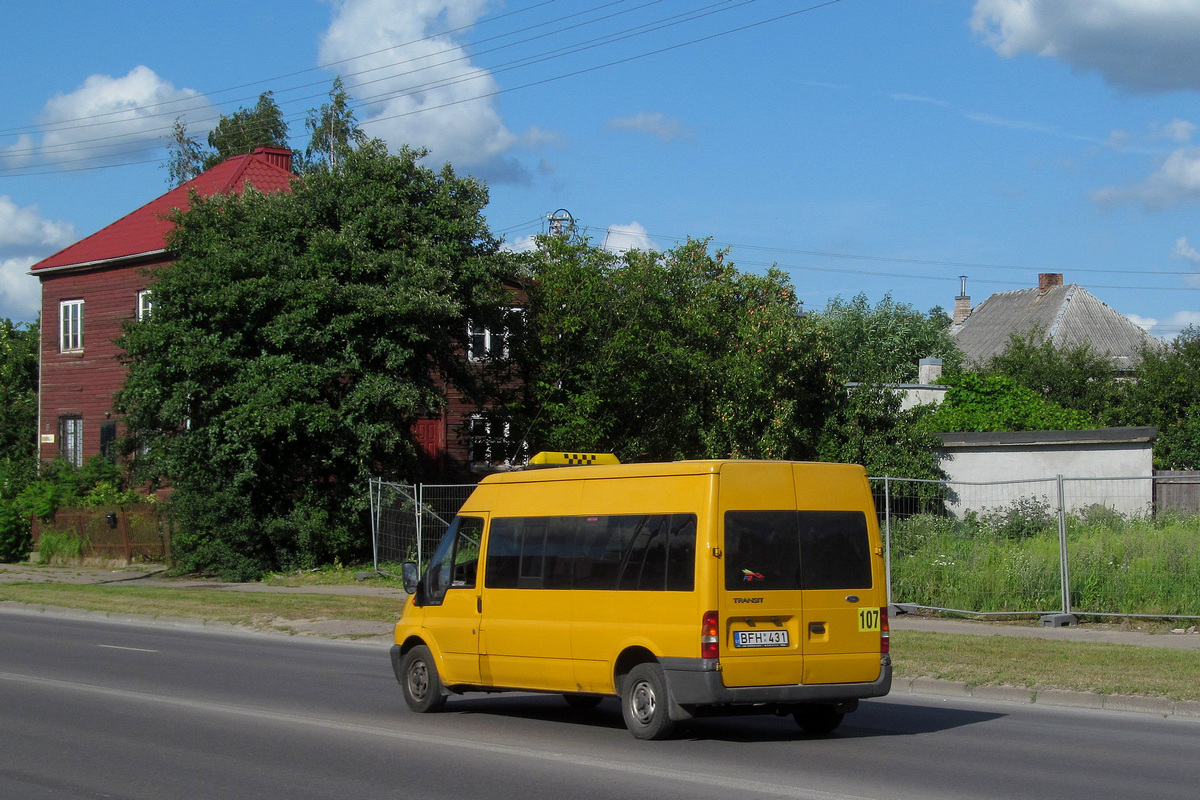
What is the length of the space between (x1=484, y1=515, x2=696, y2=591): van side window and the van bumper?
586 millimetres

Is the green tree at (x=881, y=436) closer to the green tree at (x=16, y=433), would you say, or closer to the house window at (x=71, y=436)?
the green tree at (x=16, y=433)

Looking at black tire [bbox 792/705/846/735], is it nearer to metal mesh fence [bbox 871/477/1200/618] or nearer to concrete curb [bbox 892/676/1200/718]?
concrete curb [bbox 892/676/1200/718]

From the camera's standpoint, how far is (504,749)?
8688 millimetres

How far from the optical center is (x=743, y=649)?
28.1ft

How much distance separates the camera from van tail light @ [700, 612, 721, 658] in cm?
845

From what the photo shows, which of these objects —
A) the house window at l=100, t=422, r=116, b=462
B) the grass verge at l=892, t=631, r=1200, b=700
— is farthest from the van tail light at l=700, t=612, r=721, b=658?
the house window at l=100, t=422, r=116, b=462

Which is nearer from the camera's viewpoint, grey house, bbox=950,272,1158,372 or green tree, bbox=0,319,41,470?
green tree, bbox=0,319,41,470

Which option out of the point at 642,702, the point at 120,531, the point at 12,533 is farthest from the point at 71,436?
the point at 642,702

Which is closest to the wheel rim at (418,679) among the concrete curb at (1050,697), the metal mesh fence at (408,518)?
the concrete curb at (1050,697)

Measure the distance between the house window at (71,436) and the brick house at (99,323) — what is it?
3cm

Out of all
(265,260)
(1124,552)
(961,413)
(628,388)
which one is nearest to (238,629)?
(265,260)

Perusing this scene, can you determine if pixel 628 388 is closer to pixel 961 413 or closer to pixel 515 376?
pixel 515 376

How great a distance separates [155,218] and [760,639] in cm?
3438

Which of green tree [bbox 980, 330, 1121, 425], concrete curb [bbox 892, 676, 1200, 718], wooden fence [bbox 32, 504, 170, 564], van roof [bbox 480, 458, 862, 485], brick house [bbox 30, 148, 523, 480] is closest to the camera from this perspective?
van roof [bbox 480, 458, 862, 485]
